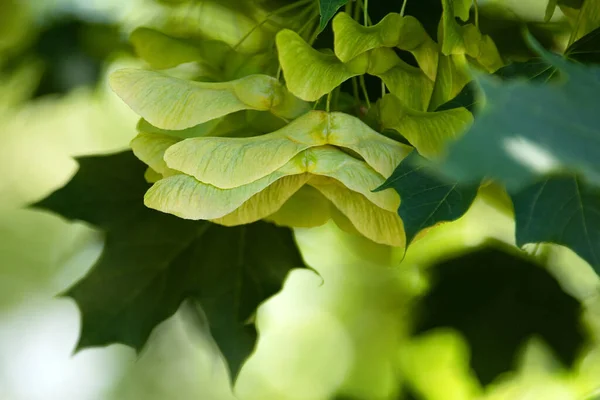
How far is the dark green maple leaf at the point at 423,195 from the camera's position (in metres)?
0.38

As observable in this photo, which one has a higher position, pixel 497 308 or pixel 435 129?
pixel 435 129

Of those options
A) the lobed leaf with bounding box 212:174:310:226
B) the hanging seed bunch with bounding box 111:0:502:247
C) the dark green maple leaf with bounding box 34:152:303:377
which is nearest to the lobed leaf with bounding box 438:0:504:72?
the hanging seed bunch with bounding box 111:0:502:247

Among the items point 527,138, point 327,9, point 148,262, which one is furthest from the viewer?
point 148,262

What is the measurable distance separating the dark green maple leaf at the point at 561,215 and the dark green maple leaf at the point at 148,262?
270 millimetres

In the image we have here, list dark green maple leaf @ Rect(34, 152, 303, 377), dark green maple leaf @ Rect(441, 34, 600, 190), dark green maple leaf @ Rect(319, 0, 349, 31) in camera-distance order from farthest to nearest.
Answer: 1. dark green maple leaf @ Rect(34, 152, 303, 377)
2. dark green maple leaf @ Rect(319, 0, 349, 31)
3. dark green maple leaf @ Rect(441, 34, 600, 190)

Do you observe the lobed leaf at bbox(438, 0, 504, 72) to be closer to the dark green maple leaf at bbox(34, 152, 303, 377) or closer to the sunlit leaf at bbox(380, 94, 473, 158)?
the sunlit leaf at bbox(380, 94, 473, 158)

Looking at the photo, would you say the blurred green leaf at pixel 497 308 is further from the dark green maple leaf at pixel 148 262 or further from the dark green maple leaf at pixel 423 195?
the dark green maple leaf at pixel 423 195

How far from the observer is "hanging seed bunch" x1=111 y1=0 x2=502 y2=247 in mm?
389

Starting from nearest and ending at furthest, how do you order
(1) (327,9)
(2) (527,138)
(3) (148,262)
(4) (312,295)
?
(2) (527,138) < (1) (327,9) < (3) (148,262) < (4) (312,295)

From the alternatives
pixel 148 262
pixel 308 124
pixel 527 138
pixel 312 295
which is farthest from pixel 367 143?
pixel 312 295

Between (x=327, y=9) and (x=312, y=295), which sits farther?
(x=312, y=295)

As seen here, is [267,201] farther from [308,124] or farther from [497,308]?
[497,308]

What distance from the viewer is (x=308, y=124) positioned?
400 mm

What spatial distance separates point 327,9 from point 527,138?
0.54ft
